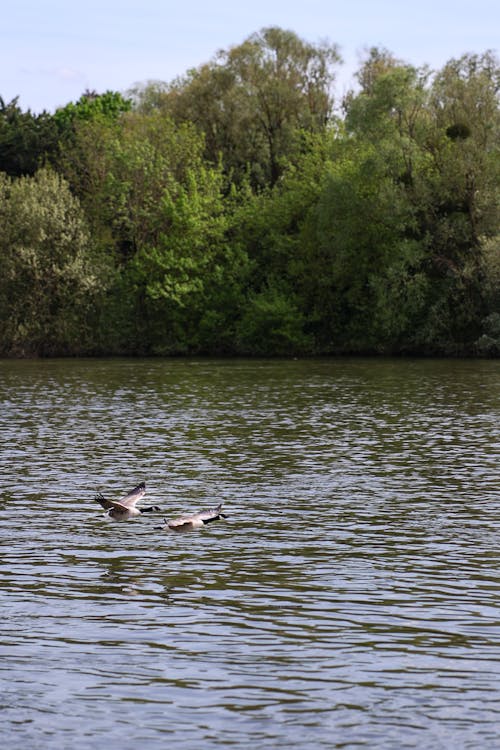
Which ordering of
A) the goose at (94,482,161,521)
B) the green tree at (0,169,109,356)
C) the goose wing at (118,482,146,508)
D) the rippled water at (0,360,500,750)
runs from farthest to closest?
the green tree at (0,169,109,356) → the goose wing at (118,482,146,508) → the goose at (94,482,161,521) → the rippled water at (0,360,500,750)

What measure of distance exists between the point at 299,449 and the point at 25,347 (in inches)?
2269

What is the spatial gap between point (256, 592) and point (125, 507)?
16.8 ft

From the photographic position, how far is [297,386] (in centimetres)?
5744

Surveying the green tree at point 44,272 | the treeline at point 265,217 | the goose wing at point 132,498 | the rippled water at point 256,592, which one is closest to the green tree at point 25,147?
the treeline at point 265,217

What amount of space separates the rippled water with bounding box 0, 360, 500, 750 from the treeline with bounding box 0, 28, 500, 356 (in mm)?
45033

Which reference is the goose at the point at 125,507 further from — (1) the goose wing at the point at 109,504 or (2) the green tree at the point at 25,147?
(2) the green tree at the point at 25,147

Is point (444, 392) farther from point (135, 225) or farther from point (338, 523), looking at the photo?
point (135, 225)

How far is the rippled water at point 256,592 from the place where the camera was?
11.5 metres

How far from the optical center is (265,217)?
306ft

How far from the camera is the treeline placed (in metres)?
81.7

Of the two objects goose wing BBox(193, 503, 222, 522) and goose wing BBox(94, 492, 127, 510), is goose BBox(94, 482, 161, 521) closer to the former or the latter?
goose wing BBox(94, 492, 127, 510)

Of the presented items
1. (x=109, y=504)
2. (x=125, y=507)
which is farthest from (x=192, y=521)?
Answer: (x=109, y=504)

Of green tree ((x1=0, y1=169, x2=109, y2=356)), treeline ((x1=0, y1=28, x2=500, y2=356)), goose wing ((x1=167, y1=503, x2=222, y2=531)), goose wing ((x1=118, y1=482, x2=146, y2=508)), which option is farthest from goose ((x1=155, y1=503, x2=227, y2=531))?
green tree ((x1=0, y1=169, x2=109, y2=356))

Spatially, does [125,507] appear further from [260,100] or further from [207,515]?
[260,100]
